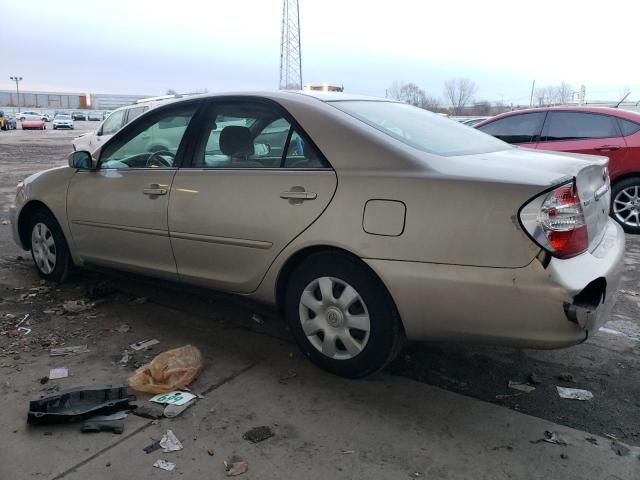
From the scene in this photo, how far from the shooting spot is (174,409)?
113 inches

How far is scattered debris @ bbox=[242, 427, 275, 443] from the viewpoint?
2627 millimetres

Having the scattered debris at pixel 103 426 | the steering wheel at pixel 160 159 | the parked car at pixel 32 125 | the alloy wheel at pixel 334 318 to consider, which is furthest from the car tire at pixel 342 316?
the parked car at pixel 32 125

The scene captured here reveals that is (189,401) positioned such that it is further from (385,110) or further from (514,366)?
(385,110)

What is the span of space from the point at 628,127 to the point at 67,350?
6.73 m

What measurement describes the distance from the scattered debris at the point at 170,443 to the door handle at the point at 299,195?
1.36 m

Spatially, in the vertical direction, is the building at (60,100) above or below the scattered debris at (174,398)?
above

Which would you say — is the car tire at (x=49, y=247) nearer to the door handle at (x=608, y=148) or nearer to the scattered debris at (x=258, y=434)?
the scattered debris at (x=258, y=434)

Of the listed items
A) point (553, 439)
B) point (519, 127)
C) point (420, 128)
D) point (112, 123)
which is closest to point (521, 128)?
point (519, 127)

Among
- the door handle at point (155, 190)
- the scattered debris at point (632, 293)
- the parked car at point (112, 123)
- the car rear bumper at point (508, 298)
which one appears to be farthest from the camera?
the parked car at point (112, 123)

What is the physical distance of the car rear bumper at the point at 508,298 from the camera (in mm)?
2492

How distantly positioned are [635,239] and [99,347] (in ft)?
19.8

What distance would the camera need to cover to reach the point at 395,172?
2830mm

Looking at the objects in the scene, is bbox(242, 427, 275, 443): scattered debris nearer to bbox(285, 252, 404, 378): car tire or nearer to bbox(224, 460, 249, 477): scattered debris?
bbox(224, 460, 249, 477): scattered debris

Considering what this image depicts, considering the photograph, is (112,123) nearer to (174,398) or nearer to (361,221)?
(174,398)
